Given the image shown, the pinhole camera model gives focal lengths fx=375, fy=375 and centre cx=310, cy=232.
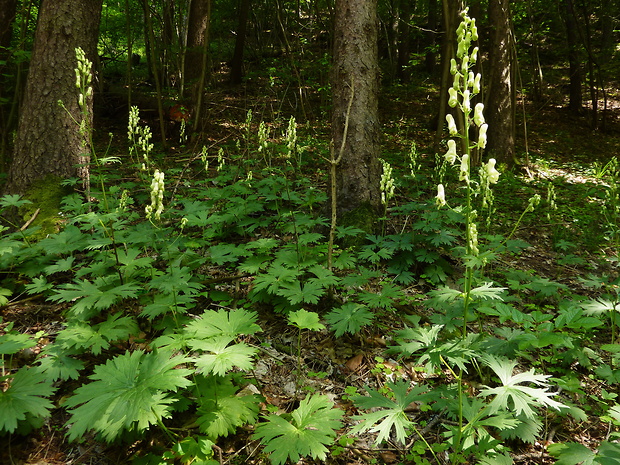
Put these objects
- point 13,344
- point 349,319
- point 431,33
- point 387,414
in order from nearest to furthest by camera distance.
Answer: point 387,414, point 13,344, point 349,319, point 431,33

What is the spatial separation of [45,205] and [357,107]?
374 cm

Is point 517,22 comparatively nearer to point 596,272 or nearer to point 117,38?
point 596,272

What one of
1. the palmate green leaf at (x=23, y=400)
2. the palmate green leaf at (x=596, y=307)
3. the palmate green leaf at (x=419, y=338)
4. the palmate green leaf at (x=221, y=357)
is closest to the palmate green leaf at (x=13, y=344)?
the palmate green leaf at (x=23, y=400)

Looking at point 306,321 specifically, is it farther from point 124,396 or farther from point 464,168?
point 464,168

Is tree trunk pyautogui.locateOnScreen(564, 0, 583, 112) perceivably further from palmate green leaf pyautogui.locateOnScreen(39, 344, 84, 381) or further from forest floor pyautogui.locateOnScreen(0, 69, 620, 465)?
palmate green leaf pyautogui.locateOnScreen(39, 344, 84, 381)

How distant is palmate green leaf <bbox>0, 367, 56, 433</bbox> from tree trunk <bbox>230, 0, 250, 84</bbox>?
45.4ft

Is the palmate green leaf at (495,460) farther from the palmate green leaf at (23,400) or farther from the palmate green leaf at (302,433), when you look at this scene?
the palmate green leaf at (23,400)

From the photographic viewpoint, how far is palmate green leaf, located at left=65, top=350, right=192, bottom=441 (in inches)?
68.2

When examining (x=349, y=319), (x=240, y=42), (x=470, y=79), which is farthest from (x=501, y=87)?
(x=240, y=42)

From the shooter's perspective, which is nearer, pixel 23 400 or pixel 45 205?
pixel 23 400

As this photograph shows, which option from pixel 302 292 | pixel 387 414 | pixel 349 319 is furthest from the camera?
pixel 302 292

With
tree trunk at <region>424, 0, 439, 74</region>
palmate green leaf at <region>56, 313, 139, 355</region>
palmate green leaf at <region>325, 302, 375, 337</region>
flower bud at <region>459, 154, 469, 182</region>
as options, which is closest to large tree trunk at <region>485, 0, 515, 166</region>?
tree trunk at <region>424, 0, 439, 74</region>

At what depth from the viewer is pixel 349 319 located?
9.30 ft

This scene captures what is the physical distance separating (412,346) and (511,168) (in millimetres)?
8670
